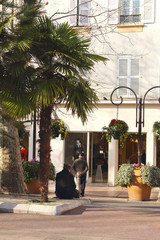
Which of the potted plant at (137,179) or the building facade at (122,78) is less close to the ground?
the building facade at (122,78)

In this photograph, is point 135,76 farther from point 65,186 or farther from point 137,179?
point 65,186

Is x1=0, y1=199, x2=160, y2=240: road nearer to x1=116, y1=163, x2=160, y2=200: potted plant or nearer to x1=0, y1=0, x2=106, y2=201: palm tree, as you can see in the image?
x1=0, y1=0, x2=106, y2=201: palm tree

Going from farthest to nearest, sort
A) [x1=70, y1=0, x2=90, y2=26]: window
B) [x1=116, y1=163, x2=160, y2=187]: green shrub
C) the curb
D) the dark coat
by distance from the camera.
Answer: [x1=70, y1=0, x2=90, y2=26]: window
[x1=116, y1=163, x2=160, y2=187]: green shrub
the dark coat
the curb

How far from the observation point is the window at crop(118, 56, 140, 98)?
21.6 metres

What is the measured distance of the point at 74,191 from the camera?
→ 13.7 m

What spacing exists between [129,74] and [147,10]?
2.98 metres

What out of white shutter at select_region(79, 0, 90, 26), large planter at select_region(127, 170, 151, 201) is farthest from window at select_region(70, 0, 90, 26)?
large planter at select_region(127, 170, 151, 201)

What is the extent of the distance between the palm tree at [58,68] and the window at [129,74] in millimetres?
9756

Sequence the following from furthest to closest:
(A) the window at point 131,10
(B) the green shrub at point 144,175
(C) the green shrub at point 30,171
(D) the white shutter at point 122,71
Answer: (D) the white shutter at point 122,71 → (A) the window at point 131,10 → (C) the green shrub at point 30,171 → (B) the green shrub at point 144,175

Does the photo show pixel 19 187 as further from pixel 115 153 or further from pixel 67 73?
pixel 115 153

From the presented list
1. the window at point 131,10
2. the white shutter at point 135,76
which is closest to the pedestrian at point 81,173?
the white shutter at point 135,76

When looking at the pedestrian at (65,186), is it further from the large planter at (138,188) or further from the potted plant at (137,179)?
the large planter at (138,188)

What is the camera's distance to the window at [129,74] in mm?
21594

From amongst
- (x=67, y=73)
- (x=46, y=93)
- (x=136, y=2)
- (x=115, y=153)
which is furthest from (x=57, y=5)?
(x=46, y=93)
